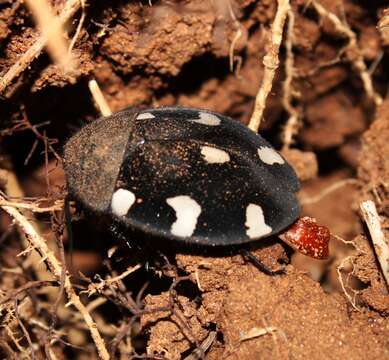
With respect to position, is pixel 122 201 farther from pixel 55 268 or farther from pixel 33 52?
pixel 33 52

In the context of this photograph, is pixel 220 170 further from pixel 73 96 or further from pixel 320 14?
pixel 320 14

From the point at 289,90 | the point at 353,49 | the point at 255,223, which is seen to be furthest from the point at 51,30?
the point at 353,49

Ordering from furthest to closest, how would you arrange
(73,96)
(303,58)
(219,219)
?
(303,58), (73,96), (219,219)

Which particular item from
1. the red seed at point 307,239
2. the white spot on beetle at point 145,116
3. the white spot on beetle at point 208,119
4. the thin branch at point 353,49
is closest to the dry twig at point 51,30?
the white spot on beetle at point 145,116

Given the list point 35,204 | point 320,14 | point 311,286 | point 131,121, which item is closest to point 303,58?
point 320,14

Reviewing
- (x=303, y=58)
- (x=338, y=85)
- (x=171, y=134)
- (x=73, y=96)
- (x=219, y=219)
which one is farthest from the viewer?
(x=338, y=85)

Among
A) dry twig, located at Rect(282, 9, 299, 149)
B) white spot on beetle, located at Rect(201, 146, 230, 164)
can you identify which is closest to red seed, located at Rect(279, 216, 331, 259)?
white spot on beetle, located at Rect(201, 146, 230, 164)

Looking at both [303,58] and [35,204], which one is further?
[303,58]

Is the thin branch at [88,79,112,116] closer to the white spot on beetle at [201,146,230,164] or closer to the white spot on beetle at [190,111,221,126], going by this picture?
the white spot on beetle at [190,111,221,126]
